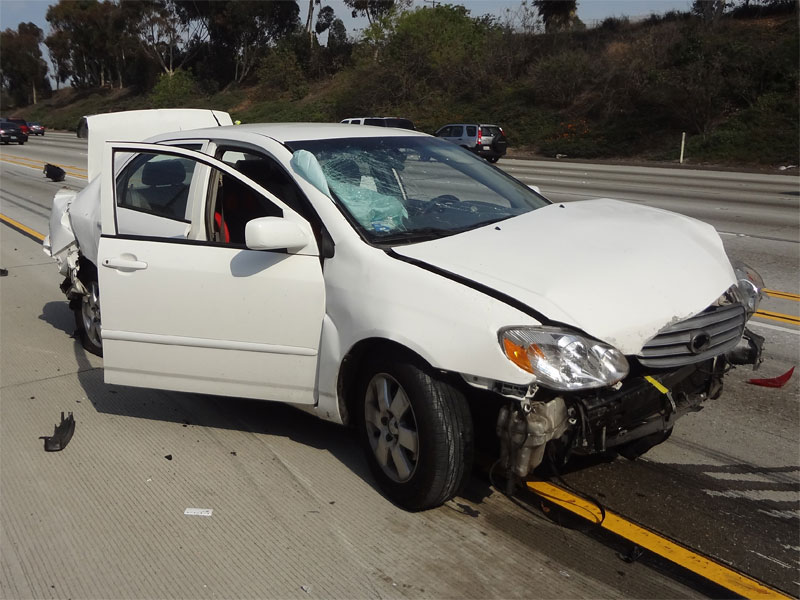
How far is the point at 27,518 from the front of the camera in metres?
3.87

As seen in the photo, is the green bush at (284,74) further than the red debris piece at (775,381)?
Yes

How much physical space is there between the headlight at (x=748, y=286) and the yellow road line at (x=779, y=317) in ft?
9.66

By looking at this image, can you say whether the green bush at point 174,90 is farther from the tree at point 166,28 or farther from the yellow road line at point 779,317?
the yellow road line at point 779,317

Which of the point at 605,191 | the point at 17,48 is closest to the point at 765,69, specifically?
the point at 605,191

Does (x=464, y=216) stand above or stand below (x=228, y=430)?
above

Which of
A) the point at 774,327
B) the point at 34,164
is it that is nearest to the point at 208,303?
the point at 774,327

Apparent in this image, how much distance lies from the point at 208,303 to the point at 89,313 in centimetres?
241

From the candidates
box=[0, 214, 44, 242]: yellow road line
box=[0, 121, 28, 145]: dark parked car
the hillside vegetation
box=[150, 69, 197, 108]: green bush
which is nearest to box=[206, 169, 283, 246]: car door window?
box=[0, 214, 44, 242]: yellow road line

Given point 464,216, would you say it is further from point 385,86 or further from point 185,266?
point 385,86

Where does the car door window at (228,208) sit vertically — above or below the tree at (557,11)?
below

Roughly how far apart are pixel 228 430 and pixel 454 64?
46963mm

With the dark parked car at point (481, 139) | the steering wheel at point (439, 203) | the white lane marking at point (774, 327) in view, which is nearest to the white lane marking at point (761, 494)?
the steering wheel at point (439, 203)

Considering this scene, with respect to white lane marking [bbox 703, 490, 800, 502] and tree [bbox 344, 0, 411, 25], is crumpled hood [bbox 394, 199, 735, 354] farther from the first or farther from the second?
tree [bbox 344, 0, 411, 25]

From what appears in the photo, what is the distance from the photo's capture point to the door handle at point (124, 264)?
14.5 feet
